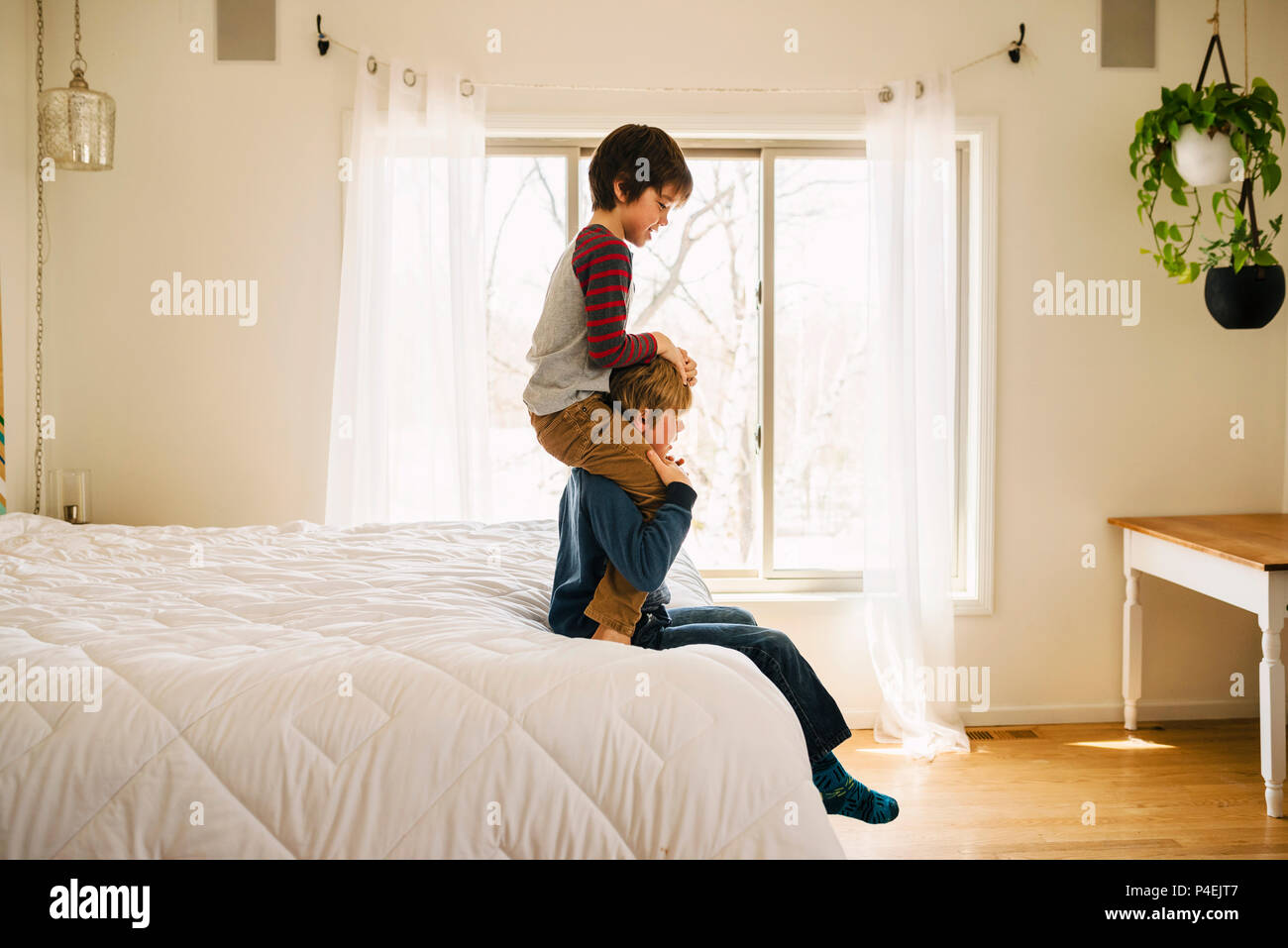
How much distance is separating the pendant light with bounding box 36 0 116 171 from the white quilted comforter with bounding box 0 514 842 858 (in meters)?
2.07

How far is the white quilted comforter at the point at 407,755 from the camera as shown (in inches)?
43.3

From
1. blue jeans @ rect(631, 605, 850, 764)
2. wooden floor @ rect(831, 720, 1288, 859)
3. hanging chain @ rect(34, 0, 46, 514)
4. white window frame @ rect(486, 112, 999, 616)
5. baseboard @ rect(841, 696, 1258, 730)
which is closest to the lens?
blue jeans @ rect(631, 605, 850, 764)

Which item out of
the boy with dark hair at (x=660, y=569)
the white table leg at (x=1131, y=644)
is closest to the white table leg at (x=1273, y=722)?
the white table leg at (x=1131, y=644)

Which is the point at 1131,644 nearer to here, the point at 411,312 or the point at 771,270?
the point at 771,270

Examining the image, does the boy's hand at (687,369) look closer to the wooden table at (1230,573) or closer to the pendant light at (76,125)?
the wooden table at (1230,573)

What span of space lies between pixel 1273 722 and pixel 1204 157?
5.56ft

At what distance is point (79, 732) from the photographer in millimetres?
1146

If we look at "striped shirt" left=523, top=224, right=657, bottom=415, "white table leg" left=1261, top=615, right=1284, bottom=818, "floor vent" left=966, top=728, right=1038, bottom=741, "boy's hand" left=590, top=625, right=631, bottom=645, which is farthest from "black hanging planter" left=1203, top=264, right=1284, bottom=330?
"boy's hand" left=590, top=625, right=631, bottom=645

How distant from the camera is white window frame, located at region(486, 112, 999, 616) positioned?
3.17 m

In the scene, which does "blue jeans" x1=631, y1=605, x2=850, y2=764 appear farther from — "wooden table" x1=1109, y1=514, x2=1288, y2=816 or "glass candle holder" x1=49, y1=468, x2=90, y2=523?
"glass candle holder" x1=49, y1=468, x2=90, y2=523

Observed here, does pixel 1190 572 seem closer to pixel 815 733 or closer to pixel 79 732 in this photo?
pixel 815 733

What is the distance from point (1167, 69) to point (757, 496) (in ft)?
6.70

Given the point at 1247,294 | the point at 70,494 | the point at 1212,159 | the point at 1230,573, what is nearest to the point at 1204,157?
the point at 1212,159

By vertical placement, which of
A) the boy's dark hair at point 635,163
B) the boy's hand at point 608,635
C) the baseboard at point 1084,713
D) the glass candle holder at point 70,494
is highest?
the boy's dark hair at point 635,163
